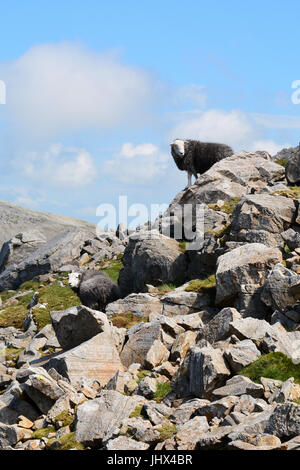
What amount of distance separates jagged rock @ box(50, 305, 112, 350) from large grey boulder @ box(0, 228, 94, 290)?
933 inches

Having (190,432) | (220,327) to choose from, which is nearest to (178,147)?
(220,327)

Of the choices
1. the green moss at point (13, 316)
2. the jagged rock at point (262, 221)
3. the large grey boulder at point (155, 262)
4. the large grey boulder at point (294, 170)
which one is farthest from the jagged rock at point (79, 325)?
the large grey boulder at point (294, 170)

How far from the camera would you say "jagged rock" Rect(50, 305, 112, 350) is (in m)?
18.7

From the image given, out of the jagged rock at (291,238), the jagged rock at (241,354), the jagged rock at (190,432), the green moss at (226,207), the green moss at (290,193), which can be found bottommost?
the jagged rock at (190,432)

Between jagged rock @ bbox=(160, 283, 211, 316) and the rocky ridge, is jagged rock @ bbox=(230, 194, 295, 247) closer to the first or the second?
the rocky ridge

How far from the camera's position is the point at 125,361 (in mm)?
18422

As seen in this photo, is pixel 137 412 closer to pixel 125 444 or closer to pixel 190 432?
pixel 125 444

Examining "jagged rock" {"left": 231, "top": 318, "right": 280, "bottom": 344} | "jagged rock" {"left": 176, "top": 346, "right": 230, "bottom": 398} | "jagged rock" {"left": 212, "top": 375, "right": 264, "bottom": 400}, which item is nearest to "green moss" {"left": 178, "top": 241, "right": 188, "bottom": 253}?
"jagged rock" {"left": 231, "top": 318, "right": 280, "bottom": 344}

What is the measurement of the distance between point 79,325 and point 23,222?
38.8 metres

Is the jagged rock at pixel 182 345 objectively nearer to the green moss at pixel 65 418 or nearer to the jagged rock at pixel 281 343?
the jagged rock at pixel 281 343

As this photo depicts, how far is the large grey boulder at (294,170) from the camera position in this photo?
28.6m

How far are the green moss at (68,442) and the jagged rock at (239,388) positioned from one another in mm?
3121

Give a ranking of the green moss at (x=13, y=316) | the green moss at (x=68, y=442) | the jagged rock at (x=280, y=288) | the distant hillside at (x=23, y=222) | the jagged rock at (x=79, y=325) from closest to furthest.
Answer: the green moss at (x=68, y=442), the jagged rock at (x=280, y=288), the jagged rock at (x=79, y=325), the green moss at (x=13, y=316), the distant hillside at (x=23, y=222)
